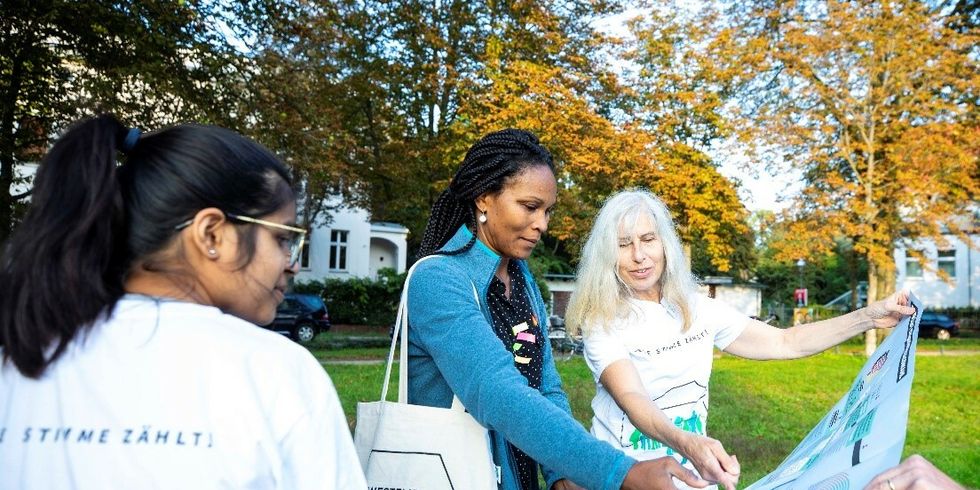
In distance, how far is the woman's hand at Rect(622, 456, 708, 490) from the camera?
1.63m

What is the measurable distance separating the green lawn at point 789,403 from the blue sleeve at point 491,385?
511 cm

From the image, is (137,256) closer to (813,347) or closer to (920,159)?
(813,347)

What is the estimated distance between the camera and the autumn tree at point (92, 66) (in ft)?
28.6

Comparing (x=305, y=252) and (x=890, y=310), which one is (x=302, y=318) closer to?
(x=305, y=252)

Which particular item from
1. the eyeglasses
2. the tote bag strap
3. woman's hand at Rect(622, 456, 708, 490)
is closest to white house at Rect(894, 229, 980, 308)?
the tote bag strap

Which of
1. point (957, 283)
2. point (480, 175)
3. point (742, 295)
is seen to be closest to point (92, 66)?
point (480, 175)

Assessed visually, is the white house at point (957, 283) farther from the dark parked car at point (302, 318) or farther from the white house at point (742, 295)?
the dark parked car at point (302, 318)

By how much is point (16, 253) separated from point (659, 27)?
2129 cm

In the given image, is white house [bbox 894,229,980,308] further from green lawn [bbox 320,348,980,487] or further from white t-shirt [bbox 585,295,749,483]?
white t-shirt [bbox 585,295,749,483]

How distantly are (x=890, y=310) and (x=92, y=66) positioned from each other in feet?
31.7

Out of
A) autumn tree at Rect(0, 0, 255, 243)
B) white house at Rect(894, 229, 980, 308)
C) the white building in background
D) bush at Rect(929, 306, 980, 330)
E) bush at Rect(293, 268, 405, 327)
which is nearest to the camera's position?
autumn tree at Rect(0, 0, 255, 243)

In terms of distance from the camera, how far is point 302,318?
81.8 feet

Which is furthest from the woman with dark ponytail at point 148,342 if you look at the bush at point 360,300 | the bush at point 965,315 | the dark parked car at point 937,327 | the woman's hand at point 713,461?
the bush at point 965,315

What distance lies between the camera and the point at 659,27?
68.9 feet
